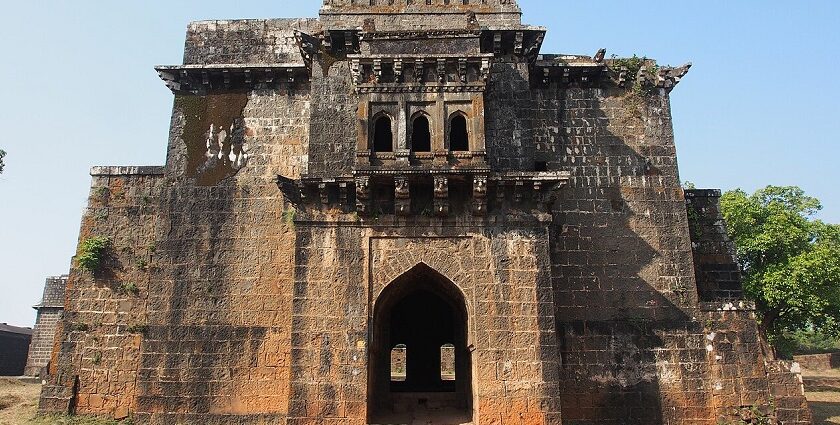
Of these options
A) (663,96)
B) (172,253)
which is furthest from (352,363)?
(663,96)

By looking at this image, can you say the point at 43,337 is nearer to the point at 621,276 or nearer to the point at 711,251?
the point at 621,276

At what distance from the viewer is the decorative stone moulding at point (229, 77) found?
58.9ft

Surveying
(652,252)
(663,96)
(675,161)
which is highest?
(663,96)

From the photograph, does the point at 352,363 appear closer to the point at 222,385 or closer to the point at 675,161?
the point at 222,385

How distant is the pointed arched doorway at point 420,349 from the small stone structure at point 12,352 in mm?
35559

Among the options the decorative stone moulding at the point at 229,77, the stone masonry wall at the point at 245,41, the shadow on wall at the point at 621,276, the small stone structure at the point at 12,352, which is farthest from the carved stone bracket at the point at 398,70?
the small stone structure at the point at 12,352

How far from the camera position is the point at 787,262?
86.2ft

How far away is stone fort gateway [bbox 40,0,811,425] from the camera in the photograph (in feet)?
47.0

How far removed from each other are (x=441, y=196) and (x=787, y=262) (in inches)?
772

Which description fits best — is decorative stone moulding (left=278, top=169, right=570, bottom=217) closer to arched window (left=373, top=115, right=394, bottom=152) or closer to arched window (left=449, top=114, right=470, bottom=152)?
arched window (left=449, top=114, right=470, bottom=152)

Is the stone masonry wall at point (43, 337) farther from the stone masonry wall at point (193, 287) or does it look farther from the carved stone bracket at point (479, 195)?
the carved stone bracket at point (479, 195)

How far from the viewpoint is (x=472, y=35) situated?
51.9ft

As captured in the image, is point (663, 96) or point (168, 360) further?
point (663, 96)

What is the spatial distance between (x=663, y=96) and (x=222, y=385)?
49.4ft
